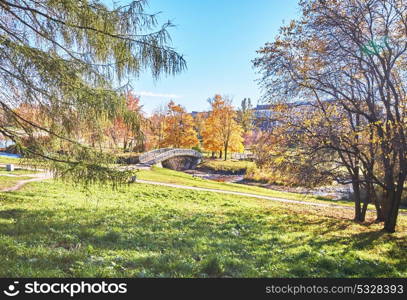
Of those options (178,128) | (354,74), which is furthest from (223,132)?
(354,74)

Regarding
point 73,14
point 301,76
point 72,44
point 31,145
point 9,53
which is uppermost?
point 301,76

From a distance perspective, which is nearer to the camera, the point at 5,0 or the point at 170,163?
the point at 5,0

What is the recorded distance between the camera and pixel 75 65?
4.91 m

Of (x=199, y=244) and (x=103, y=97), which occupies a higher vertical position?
(x=103, y=97)

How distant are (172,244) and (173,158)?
94.5 ft

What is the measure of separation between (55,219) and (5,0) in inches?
187

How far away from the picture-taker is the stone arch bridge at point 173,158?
2972 cm

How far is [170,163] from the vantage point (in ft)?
111

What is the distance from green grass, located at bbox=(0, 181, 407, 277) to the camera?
4.09 metres

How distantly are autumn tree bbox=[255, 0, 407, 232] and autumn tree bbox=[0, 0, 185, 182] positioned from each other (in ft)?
20.6

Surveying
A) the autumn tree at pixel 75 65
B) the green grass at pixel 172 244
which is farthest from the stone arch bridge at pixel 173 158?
the autumn tree at pixel 75 65

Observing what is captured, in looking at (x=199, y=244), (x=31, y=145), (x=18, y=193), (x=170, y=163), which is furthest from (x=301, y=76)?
(x=170, y=163)

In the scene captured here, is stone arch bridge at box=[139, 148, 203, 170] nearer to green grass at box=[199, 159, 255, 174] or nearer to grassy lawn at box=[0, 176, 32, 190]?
green grass at box=[199, 159, 255, 174]

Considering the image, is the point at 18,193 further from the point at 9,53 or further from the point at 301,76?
the point at 301,76
